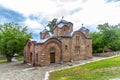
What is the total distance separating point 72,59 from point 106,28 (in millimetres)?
18511

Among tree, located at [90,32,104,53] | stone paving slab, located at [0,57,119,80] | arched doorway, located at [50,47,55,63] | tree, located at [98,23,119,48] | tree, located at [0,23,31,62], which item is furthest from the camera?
tree, located at [90,32,104,53]

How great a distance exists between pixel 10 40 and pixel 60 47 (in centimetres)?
1504

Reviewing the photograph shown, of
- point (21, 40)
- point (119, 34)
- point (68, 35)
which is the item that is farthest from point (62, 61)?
point (119, 34)

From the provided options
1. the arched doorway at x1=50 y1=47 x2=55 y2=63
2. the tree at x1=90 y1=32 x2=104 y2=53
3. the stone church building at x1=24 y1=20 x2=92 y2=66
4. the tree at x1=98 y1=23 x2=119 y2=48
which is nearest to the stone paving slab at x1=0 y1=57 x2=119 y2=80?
the stone church building at x1=24 y1=20 x2=92 y2=66

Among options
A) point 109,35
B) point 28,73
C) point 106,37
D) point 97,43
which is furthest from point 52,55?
point 97,43

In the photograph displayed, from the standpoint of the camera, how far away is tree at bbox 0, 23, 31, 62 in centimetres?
3919

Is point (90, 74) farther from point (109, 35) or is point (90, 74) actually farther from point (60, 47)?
point (109, 35)

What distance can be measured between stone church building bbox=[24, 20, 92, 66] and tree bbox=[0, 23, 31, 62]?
261 inches

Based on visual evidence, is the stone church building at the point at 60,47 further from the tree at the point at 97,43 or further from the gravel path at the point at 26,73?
the tree at the point at 97,43

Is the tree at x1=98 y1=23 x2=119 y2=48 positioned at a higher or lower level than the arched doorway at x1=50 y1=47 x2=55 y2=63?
higher

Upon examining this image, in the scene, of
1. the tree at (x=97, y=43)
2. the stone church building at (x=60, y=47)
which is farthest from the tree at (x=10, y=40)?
the tree at (x=97, y=43)

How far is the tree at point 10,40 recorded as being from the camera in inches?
1543

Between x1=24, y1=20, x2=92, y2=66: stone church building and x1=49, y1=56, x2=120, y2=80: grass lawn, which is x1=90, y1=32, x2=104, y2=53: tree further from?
x1=49, y1=56, x2=120, y2=80: grass lawn

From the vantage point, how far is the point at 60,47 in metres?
30.0
